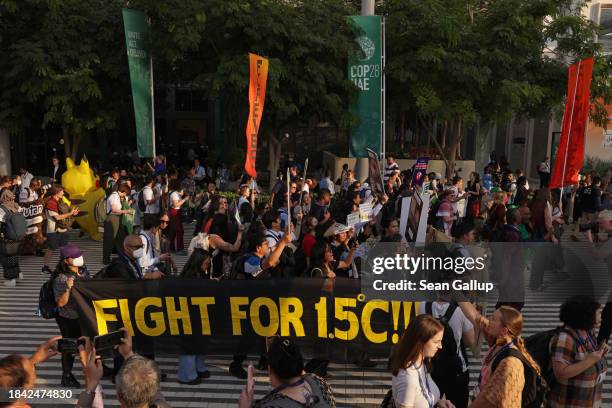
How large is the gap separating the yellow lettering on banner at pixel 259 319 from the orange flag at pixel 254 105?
5.91 metres

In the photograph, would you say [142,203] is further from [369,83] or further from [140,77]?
[369,83]

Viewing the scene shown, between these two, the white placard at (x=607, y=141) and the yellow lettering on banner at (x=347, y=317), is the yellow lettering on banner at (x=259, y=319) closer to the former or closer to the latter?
the yellow lettering on banner at (x=347, y=317)

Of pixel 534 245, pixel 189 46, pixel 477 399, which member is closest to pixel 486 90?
pixel 189 46

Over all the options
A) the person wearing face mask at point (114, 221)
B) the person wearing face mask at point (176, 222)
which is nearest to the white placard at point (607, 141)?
the person wearing face mask at point (176, 222)

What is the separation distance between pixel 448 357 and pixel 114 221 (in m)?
8.52

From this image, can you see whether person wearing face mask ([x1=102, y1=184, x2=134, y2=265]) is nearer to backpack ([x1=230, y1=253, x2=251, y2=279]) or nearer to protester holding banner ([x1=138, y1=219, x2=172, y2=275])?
protester holding banner ([x1=138, y1=219, x2=172, y2=275])

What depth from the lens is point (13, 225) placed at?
10.1 metres

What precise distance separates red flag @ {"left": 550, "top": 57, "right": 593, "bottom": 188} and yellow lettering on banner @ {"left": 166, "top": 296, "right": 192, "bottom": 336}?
23.6 feet

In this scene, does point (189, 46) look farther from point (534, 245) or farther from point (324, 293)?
point (324, 293)

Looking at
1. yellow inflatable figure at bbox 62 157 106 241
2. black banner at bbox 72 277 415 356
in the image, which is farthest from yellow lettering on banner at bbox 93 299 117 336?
yellow inflatable figure at bbox 62 157 106 241

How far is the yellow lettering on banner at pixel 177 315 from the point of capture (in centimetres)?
661

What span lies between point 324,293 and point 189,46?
14.1 m

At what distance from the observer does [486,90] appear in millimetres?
20516

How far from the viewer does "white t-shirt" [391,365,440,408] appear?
12.5 feet
